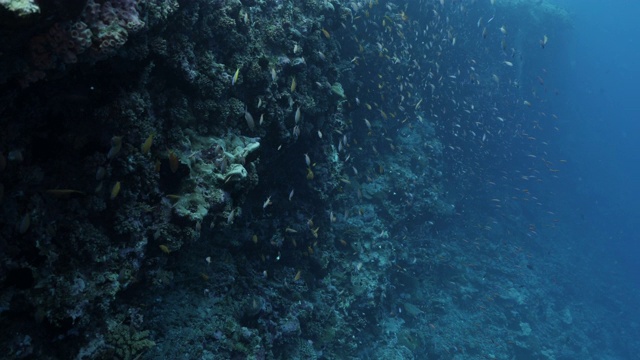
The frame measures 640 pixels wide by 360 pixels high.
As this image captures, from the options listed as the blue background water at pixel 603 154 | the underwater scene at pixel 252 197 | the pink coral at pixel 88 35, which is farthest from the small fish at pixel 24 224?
the blue background water at pixel 603 154

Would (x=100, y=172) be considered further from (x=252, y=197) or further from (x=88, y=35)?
(x=252, y=197)

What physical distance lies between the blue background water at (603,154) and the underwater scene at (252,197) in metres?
13.1

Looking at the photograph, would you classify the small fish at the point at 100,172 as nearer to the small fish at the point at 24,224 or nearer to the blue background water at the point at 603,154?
the small fish at the point at 24,224

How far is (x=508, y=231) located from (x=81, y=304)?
95.2 ft

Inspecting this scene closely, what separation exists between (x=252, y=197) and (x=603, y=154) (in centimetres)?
6155

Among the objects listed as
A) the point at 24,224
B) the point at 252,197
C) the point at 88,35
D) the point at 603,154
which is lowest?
the point at 603,154

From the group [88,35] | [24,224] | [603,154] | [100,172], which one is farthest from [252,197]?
[603,154]

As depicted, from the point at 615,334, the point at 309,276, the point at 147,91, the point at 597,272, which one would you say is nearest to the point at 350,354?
the point at 309,276

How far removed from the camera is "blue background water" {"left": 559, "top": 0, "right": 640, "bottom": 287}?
41.2 meters

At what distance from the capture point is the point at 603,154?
171 feet

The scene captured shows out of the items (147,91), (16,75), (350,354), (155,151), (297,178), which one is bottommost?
→ (350,354)

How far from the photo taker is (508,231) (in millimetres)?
27281

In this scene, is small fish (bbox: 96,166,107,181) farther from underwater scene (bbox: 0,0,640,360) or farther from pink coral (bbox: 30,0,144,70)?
pink coral (bbox: 30,0,144,70)

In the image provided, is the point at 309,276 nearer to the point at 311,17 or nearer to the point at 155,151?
the point at 155,151
